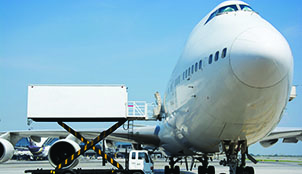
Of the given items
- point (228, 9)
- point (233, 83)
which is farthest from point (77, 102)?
point (233, 83)

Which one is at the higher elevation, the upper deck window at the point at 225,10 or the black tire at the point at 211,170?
the upper deck window at the point at 225,10

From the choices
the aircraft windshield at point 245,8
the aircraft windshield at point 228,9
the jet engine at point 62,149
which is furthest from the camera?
the jet engine at point 62,149

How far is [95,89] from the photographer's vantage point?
11836mm

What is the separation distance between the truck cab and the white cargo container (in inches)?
107

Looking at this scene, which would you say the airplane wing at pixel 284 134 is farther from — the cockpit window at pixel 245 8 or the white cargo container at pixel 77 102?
the cockpit window at pixel 245 8

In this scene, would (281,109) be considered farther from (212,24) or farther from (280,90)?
(212,24)

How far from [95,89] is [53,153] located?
4743 mm

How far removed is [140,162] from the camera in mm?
13680

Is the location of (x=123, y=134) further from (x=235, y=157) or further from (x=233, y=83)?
(x=233, y=83)

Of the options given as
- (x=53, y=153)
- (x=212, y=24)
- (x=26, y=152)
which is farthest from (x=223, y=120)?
(x=26, y=152)

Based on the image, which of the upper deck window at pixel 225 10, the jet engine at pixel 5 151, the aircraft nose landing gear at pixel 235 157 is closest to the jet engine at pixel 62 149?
the jet engine at pixel 5 151

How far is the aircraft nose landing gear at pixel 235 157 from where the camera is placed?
8734 mm

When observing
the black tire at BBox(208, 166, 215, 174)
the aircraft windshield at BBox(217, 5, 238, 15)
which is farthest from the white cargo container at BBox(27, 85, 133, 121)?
the black tire at BBox(208, 166, 215, 174)

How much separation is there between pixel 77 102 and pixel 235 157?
556cm
